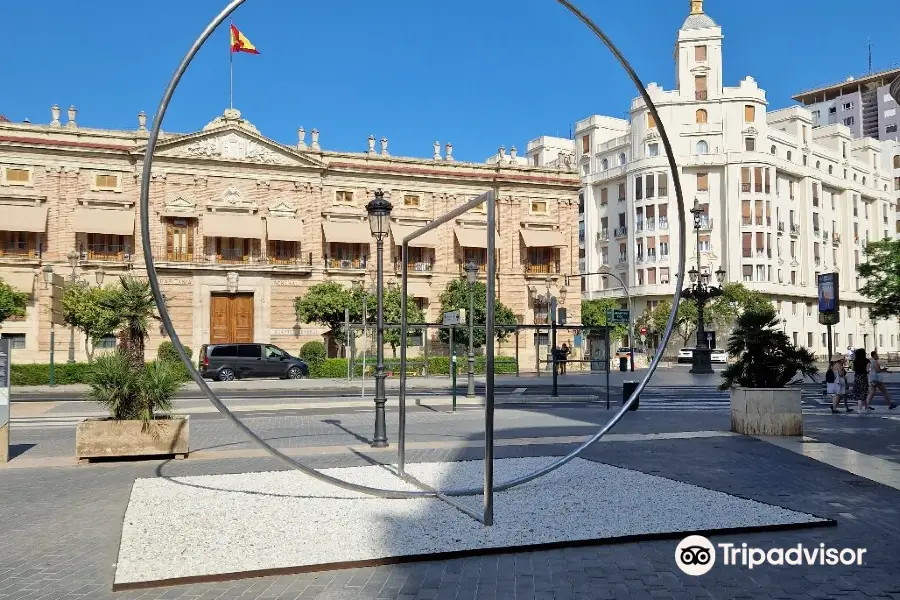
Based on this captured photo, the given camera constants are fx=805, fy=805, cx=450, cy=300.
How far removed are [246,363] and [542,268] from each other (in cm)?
2559

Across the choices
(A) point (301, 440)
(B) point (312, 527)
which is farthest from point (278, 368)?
(B) point (312, 527)

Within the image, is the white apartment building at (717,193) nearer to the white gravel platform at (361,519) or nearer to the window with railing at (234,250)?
the window with railing at (234,250)

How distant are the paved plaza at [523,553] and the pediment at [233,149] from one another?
119ft

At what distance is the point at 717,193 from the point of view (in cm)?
7394

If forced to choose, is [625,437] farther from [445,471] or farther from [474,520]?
Result: [474,520]

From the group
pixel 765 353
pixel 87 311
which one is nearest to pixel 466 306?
pixel 87 311

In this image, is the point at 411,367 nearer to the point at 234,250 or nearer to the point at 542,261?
the point at 234,250

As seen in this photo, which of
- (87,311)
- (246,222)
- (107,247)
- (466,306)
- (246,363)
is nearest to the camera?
(246,363)

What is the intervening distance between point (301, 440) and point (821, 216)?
77996mm

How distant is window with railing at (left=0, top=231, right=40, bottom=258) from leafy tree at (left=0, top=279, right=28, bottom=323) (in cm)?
283

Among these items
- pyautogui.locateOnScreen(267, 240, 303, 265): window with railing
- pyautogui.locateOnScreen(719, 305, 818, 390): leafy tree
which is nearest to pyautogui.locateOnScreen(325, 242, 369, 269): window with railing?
pyautogui.locateOnScreen(267, 240, 303, 265): window with railing

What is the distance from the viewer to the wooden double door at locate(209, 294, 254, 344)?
49.7m

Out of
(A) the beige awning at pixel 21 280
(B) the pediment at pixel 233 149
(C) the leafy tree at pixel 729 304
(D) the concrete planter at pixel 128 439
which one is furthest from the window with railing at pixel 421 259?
(D) the concrete planter at pixel 128 439

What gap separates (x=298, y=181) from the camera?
52031 millimetres
